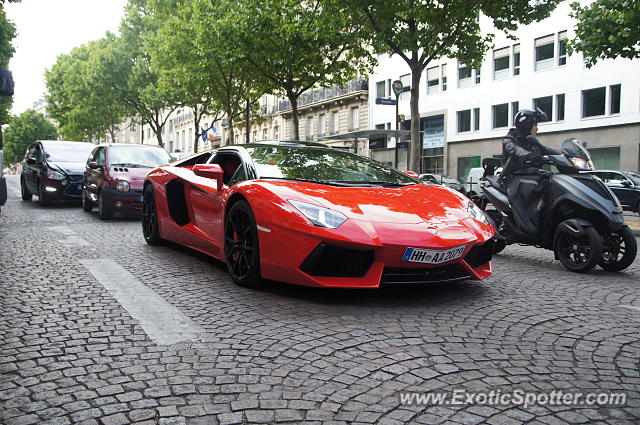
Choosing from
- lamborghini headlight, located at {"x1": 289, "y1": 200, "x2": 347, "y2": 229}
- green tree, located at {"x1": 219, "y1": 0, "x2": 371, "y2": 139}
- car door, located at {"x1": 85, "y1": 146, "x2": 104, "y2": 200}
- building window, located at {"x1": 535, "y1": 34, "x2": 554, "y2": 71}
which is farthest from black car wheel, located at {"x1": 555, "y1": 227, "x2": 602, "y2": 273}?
building window, located at {"x1": 535, "y1": 34, "x2": 554, "y2": 71}

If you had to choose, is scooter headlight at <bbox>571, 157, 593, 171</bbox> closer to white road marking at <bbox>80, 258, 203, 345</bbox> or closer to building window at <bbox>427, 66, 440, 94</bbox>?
white road marking at <bbox>80, 258, 203, 345</bbox>

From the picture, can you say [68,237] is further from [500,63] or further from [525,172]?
[500,63]

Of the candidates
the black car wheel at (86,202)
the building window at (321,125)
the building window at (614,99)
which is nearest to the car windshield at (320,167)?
the black car wheel at (86,202)

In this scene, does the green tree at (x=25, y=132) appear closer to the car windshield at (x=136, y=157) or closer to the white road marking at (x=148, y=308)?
the car windshield at (x=136, y=157)

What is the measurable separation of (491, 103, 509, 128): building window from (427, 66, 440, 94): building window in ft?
16.7

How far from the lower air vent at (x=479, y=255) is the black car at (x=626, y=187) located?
644 inches

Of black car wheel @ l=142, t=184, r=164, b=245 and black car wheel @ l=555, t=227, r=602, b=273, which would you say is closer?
black car wheel @ l=555, t=227, r=602, b=273

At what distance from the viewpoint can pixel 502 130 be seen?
33531 millimetres

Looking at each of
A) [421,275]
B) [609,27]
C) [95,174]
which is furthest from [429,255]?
[609,27]

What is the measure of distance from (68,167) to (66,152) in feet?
3.51

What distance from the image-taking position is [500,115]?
3388cm

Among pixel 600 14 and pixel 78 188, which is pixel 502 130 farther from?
pixel 78 188

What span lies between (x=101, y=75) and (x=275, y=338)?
4613cm

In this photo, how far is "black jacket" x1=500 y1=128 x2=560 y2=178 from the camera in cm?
688
